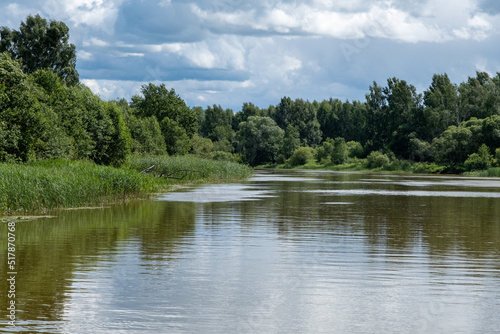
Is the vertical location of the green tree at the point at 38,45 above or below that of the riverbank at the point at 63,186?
above

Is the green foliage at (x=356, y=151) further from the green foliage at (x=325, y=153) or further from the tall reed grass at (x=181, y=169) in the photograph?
the tall reed grass at (x=181, y=169)

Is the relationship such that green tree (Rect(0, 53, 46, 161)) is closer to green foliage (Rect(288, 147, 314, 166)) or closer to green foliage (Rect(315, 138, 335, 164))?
green foliage (Rect(288, 147, 314, 166))

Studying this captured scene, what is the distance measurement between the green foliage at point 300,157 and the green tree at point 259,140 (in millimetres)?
4413

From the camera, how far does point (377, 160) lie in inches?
5089

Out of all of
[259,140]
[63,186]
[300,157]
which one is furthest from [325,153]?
[63,186]

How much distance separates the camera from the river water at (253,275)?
10.9 metres

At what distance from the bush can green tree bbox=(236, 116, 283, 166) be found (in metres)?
26.3

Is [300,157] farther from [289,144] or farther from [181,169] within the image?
[181,169]

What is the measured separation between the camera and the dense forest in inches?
1713

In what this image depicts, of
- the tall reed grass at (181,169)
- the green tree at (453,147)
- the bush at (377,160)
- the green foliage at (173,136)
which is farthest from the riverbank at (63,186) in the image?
the bush at (377,160)

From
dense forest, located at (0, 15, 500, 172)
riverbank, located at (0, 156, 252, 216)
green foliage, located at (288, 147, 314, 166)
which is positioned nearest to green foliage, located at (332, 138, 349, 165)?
dense forest, located at (0, 15, 500, 172)

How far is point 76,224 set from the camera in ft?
82.4

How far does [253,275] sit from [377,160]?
116895mm

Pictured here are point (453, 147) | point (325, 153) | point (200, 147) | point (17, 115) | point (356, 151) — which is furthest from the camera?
point (325, 153)
